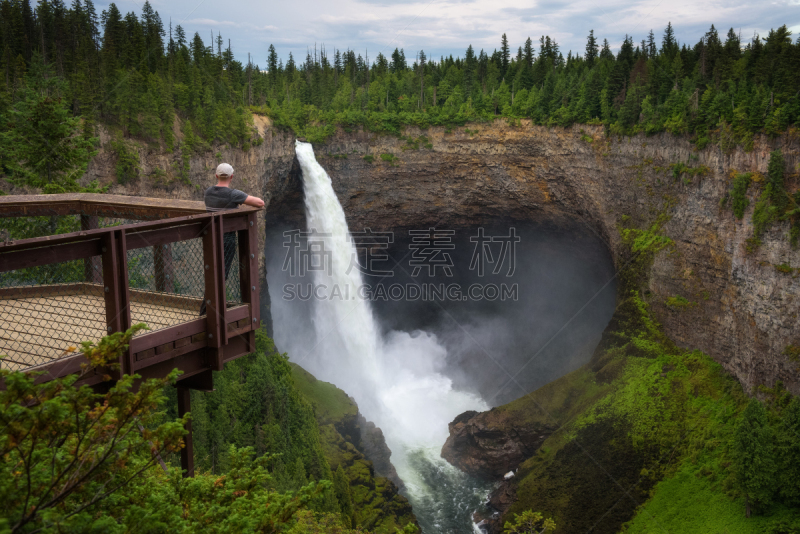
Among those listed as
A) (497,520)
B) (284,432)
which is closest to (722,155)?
(497,520)

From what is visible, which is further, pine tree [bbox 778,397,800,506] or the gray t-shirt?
pine tree [bbox 778,397,800,506]

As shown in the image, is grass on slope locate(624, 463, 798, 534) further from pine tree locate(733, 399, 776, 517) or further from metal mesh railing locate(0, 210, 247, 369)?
metal mesh railing locate(0, 210, 247, 369)

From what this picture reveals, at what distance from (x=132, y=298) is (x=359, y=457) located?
28.5 meters

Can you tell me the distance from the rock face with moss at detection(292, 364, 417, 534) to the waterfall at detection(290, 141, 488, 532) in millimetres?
3929

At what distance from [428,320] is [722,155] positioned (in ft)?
102

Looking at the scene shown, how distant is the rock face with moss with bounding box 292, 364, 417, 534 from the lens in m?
31.5

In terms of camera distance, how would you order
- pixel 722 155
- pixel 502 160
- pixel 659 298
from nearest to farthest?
pixel 722 155 → pixel 659 298 → pixel 502 160

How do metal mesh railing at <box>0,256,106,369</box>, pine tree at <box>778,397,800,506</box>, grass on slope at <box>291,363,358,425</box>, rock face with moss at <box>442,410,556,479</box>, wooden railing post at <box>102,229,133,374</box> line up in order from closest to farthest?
1. wooden railing post at <box>102,229,133,374</box>
2. metal mesh railing at <box>0,256,106,369</box>
3. pine tree at <box>778,397,800,506</box>
4. grass on slope at <box>291,363,358,425</box>
5. rock face with moss at <box>442,410,556,479</box>

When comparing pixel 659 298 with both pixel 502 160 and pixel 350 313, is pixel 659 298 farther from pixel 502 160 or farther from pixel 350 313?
pixel 350 313

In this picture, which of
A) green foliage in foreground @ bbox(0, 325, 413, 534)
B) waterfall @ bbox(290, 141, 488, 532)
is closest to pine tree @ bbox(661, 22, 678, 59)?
waterfall @ bbox(290, 141, 488, 532)

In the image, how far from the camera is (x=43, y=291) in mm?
8789

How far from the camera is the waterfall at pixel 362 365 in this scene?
1807 inches

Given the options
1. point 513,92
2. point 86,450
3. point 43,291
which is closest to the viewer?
point 86,450

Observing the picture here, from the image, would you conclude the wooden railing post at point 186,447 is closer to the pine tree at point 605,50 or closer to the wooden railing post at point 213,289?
the wooden railing post at point 213,289
